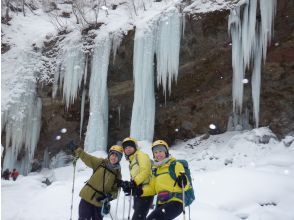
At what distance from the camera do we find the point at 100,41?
14938 millimetres

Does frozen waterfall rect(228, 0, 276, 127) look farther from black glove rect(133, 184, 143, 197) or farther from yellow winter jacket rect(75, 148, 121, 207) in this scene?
black glove rect(133, 184, 143, 197)

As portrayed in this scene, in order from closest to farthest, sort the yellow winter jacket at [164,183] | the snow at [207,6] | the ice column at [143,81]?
the yellow winter jacket at [164,183]
the snow at [207,6]
the ice column at [143,81]

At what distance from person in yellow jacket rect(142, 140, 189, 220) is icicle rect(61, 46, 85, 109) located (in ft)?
34.1

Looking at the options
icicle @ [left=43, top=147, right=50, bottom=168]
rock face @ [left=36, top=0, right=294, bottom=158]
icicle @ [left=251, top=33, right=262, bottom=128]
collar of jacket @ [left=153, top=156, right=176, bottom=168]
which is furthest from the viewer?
icicle @ [left=43, top=147, right=50, bottom=168]

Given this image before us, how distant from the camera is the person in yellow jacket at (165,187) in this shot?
483 centimetres

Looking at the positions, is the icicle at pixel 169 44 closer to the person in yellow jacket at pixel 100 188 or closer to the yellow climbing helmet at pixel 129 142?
the person in yellow jacket at pixel 100 188

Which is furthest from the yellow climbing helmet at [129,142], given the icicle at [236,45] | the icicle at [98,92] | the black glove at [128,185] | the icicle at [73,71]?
the icicle at [73,71]

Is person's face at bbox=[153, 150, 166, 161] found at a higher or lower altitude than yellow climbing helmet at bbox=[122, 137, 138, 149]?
lower

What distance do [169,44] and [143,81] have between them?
154 cm

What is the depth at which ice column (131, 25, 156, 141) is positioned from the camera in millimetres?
13852

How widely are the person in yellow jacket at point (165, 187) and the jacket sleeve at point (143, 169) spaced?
105 millimetres

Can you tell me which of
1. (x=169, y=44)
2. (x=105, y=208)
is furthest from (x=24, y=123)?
(x=105, y=208)

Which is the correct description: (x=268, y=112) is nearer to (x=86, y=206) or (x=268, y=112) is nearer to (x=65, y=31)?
(x=65, y=31)

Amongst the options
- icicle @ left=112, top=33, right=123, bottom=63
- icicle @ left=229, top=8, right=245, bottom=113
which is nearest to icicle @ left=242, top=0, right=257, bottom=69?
icicle @ left=229, top=8, right=245, bottom=113
